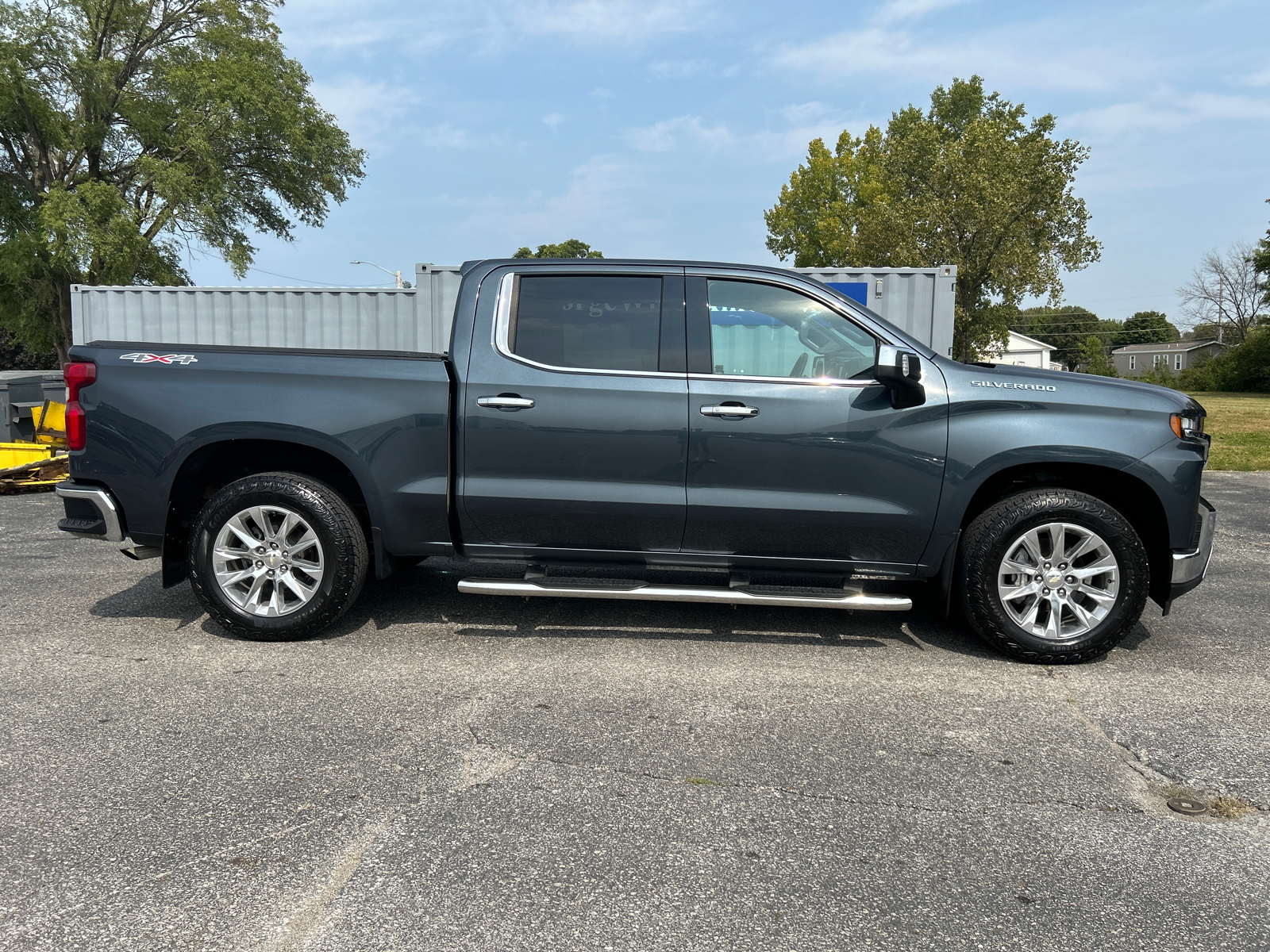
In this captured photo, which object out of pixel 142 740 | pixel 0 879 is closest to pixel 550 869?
pixel 0 879

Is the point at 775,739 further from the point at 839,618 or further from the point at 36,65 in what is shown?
the point at 36,65

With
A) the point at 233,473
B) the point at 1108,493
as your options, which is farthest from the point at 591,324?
the point at 1108,493

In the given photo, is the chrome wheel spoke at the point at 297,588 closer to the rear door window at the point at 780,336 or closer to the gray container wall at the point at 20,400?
the rear door window at the point at 780,336

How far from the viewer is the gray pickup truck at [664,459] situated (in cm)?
443

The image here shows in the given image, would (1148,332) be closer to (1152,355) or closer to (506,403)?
(1152,355)

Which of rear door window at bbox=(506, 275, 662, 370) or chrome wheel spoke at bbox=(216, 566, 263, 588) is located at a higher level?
rear door window at bbox=(506, 275, 662, 370)

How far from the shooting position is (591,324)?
4664 millimetres

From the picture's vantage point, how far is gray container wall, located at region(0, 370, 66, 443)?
12422 millimetres

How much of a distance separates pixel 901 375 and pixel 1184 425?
4.66 ft

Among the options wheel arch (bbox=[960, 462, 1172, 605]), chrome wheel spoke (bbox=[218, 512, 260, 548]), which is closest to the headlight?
wheel arch (bbox=[960, 462, 1172, 605])

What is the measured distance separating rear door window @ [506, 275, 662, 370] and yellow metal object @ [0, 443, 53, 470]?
8.43 m

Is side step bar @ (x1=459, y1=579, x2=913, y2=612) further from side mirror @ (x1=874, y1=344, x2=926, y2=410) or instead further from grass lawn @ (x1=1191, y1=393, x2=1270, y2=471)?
grass lawn @ (x1=1191, y1=393, x2=1270, y2=471)

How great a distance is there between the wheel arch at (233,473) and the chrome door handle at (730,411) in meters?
1.81

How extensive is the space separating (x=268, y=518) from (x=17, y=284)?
Answer: 25804 mm
